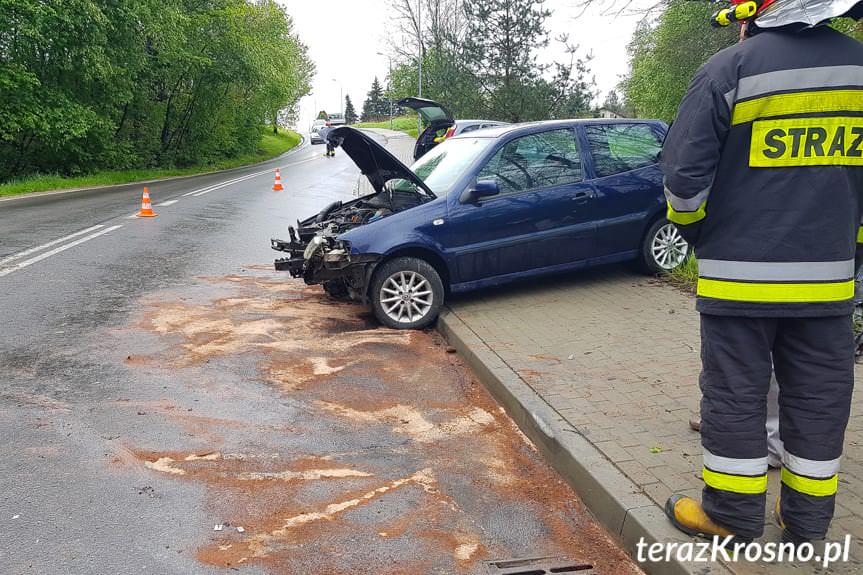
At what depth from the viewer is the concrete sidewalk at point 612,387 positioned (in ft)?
11.1

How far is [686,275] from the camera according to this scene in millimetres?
7844

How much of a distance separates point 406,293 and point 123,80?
24.4 m

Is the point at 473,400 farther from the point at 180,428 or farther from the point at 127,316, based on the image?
the point at 127,316

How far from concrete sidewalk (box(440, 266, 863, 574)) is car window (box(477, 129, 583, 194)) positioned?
44.1 inches

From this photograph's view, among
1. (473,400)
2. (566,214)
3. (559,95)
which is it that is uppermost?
(559,95)

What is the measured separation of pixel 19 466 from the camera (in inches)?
156

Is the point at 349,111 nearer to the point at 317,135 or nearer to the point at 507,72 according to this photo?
the point at 507,72

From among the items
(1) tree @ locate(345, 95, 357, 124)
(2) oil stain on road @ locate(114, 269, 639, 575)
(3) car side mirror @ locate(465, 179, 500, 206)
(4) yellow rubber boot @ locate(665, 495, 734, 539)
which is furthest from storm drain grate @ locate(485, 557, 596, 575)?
(1) tree @ locate(345, 95, 357, 124)

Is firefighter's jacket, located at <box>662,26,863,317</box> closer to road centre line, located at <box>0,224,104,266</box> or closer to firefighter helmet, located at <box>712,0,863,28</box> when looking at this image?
firefighter helmet, located at <box>712,0,863,28</box>

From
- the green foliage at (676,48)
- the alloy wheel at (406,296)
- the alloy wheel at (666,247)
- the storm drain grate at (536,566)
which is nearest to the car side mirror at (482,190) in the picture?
the alloy wheel at (406,296)

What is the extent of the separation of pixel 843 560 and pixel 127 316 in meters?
6.24

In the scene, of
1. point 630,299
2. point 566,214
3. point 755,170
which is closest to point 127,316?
point 566,214

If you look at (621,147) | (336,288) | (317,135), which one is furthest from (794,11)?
(317,135)

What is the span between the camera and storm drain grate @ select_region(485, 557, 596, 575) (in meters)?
3.10
